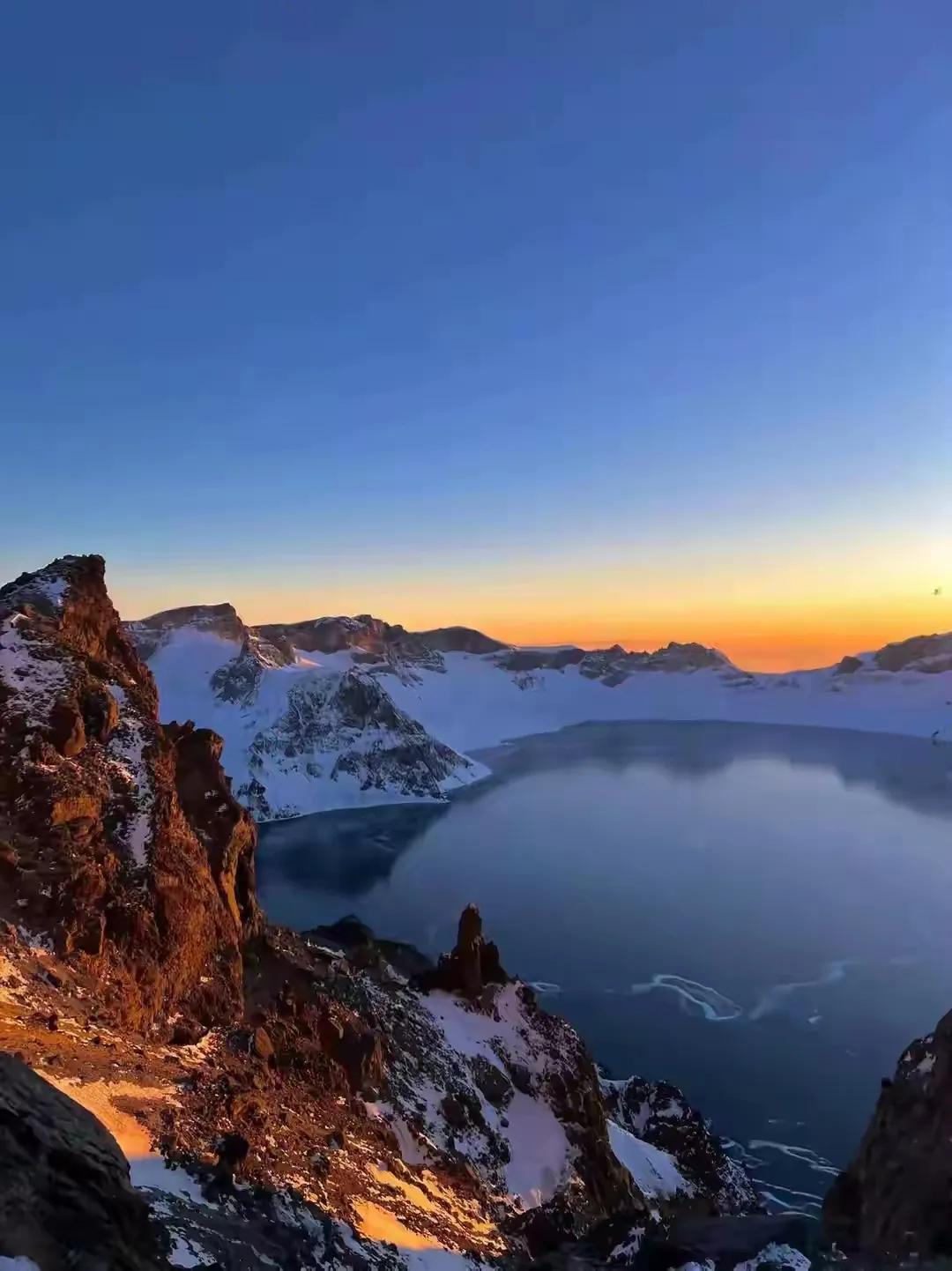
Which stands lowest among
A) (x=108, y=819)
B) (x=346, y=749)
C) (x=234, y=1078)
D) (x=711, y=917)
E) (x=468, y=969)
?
(x=711, y=917)

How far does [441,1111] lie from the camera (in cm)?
3162

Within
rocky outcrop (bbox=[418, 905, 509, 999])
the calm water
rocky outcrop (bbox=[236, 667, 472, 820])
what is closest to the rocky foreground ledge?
rocky outcrop (bbox=[418, 905, 509, 999])

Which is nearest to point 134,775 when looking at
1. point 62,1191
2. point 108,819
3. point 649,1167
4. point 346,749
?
point 108,819

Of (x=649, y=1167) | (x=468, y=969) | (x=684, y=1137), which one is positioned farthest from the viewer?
(x=684, y=1137)

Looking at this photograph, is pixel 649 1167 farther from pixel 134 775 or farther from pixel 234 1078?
pixel 134 775

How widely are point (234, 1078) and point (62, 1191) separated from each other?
1203cm

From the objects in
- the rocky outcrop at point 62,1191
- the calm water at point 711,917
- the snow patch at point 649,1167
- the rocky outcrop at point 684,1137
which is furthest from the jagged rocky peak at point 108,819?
the calm water at point 711,917

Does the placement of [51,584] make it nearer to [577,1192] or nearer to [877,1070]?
[577,1192]

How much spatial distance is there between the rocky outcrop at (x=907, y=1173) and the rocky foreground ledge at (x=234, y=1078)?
0.13 meters

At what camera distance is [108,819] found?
26562 millimetres

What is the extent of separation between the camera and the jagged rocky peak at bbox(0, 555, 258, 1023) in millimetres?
22266

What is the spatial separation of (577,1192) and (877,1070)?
90.1 ft

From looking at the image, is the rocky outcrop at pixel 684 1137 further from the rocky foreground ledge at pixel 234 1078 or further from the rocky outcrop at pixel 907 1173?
the rocky outcrop at pixel 907 1173

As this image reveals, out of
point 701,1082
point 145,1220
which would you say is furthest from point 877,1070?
point 145,1220
